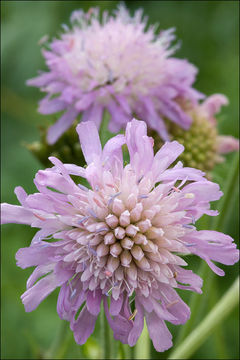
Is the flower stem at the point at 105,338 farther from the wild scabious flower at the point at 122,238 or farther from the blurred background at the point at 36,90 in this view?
the blurred background at the point at 36,90

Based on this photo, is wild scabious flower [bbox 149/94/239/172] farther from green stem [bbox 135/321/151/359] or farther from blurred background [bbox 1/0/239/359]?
green stem [bbox 135/321/151/359]

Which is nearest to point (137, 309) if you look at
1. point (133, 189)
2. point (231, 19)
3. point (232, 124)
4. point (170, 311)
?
point (170, 311)

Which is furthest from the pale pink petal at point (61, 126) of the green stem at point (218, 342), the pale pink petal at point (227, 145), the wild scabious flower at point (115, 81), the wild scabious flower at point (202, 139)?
the green stem at point (218, 342)

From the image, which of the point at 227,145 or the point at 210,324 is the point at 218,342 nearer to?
the point at 210,324

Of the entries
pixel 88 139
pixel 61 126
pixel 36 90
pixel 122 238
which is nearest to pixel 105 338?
pixel 122 238

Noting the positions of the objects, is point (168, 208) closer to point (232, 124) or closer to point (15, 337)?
point (15, 337)

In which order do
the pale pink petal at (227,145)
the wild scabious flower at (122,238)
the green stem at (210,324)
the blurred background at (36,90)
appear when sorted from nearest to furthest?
1. the wild scabious flower at (122,238)
2. the green stem at (210,324)
3. the pale pink petal at (227,145)
4. the blurred background at (36,90)

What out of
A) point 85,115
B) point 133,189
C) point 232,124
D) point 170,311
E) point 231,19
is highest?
point 231,19
